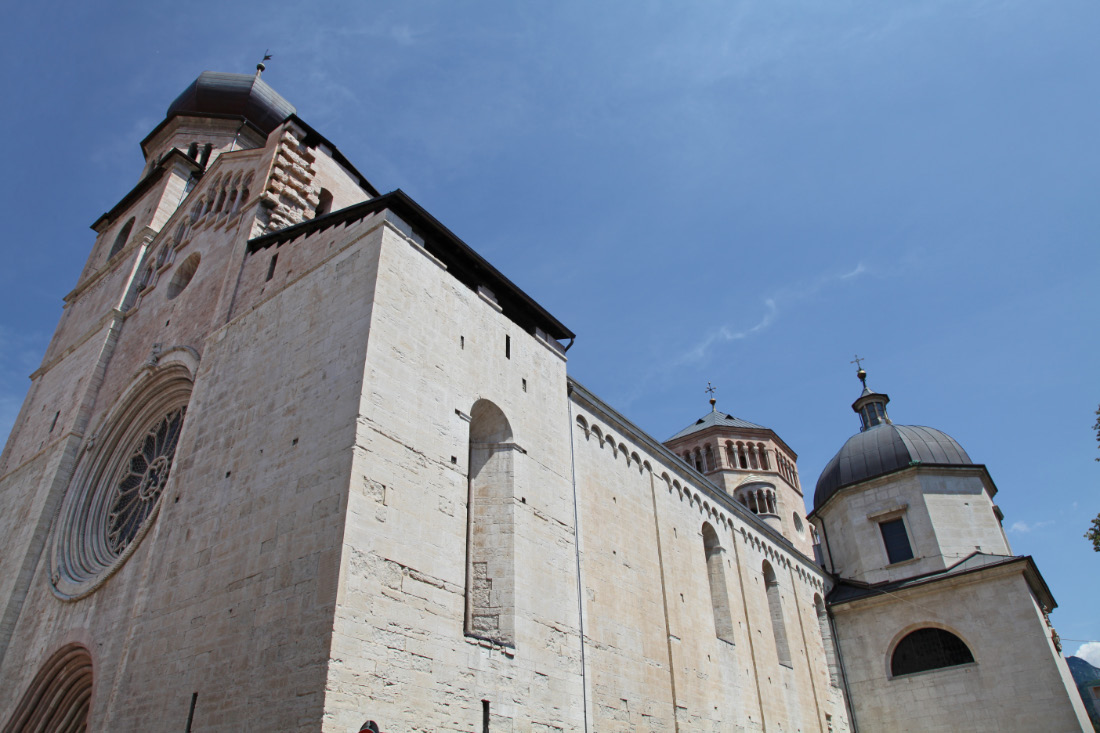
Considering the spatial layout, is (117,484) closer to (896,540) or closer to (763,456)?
(896,540)

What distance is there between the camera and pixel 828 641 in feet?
72.0

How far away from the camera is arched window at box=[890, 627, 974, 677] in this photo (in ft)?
64.6

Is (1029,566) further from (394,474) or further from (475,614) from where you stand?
(394,474)

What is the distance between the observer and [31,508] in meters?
14.4

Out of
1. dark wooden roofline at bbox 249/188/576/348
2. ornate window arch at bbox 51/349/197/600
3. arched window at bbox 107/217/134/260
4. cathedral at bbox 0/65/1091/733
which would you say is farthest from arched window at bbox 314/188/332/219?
arched window at bbox 107/217/134/260

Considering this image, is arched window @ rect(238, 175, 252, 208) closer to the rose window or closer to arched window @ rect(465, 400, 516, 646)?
the rose window

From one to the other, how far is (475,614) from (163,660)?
13.4 ft

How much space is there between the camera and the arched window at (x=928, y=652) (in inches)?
775

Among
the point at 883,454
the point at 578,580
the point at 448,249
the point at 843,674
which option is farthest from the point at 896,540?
the point at 448,249

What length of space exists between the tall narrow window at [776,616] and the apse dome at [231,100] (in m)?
21.0

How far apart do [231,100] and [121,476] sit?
1396 cm

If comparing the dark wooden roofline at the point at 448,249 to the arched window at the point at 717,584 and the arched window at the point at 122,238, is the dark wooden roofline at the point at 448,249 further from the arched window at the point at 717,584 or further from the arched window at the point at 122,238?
the arched window at the point at 122,238

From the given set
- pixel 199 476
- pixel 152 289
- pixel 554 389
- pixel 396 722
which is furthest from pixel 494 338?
pixel 152 289

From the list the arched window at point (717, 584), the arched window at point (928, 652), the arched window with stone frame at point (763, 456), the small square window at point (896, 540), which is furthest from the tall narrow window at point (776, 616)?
the arched window with stone frame at point (763, 456)
